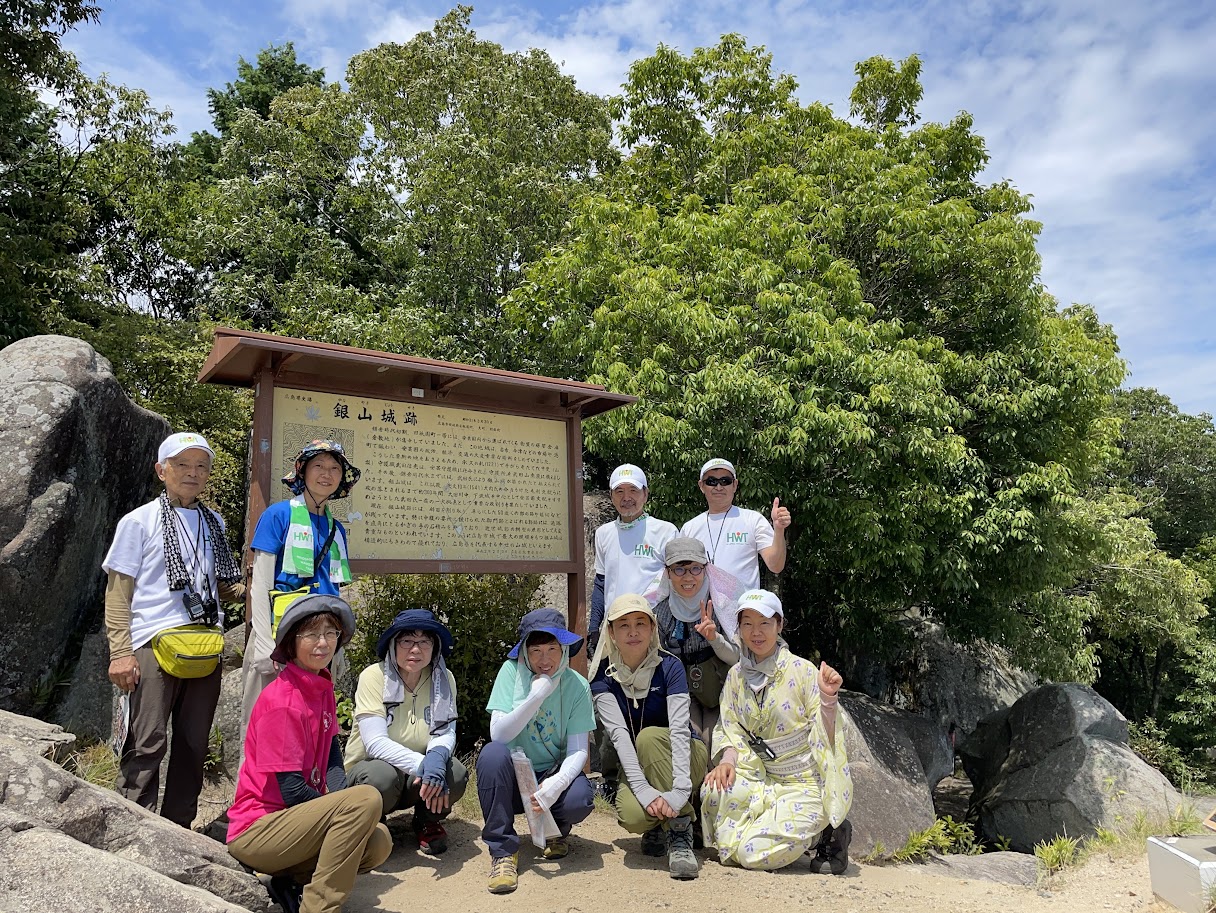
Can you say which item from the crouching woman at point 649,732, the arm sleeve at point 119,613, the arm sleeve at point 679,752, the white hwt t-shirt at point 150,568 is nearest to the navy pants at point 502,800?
the crouching woman at point 649,732

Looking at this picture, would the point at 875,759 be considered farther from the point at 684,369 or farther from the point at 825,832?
the point at 684,369

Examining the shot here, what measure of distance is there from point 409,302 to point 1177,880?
13.7 metres

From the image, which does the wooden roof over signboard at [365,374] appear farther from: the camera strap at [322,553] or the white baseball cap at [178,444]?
the camera strap at [322,553]

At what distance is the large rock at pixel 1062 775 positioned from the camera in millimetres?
8109

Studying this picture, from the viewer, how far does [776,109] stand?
559 inches

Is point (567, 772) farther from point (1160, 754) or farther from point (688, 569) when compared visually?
point (1160, 754)

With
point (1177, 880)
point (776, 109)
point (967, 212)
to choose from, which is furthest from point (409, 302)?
point (1177, 880)

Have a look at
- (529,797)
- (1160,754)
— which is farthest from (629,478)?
(1160,754)

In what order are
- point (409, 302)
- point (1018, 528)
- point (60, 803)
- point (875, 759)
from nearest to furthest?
point (60, 803), point (875, 759), point (1018, 528), point (409, 302)

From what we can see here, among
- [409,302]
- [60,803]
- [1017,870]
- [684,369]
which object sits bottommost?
[1017,870]

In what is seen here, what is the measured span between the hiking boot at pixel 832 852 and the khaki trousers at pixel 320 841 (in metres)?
2.60

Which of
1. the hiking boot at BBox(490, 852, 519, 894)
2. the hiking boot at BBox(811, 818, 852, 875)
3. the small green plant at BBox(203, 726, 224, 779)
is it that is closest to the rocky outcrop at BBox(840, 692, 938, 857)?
the hiking boot at BBox(811, 818, 852, 875)

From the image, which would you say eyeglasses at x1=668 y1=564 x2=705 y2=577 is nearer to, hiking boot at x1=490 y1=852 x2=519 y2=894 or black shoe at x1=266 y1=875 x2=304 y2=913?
hiking boot at x1=490 y1=852 x2=519 y2=894

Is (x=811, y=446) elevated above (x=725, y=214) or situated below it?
below
